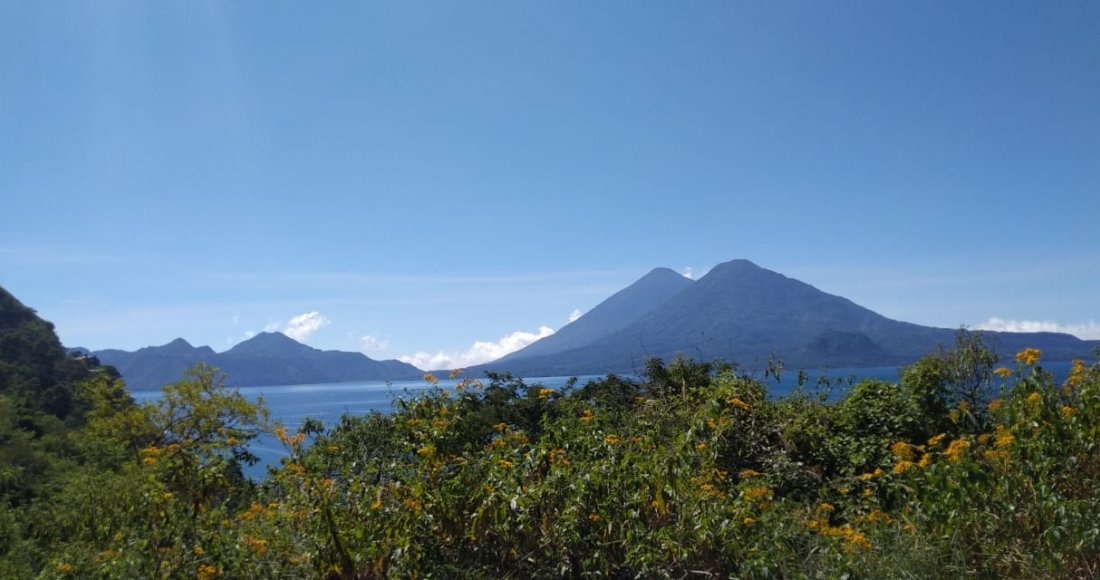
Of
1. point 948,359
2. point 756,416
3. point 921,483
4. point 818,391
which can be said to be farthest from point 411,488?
point 948,359

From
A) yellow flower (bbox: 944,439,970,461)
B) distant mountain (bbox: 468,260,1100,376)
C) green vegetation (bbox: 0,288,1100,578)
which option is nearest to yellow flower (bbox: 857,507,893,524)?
green vegetation (bbox: 0,288,1100,578)

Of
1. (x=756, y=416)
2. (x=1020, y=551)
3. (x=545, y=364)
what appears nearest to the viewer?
(x=1020, y=551)

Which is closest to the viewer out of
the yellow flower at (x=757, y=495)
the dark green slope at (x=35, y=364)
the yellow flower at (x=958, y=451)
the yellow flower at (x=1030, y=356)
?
the yellow flower at (x=757, y=495)

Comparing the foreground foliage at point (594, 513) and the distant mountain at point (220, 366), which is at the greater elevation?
the distant mountain at point (220, 366)

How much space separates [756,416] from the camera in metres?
5.68

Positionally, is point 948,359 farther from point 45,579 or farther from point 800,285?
point 800,285

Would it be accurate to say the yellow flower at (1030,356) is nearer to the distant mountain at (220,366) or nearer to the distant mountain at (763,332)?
the distant mountain at (763,332)

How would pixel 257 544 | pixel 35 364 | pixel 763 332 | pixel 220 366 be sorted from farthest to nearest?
pixel 763 332 → pixel 220 366 → pixel 35 364 → pixel 257 544

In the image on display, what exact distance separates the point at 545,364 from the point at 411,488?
120m

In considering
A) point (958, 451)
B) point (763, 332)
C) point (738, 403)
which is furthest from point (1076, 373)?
point (763, 332)

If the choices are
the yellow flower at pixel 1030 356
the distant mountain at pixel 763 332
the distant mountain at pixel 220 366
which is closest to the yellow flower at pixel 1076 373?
the yellow flower at pixel 1030 356

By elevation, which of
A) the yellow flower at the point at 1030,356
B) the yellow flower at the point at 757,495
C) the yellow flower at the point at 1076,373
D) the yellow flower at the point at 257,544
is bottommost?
the yellow flower at the point at 257,544

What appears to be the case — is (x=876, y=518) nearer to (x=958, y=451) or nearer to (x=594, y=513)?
(x=958, y=451)

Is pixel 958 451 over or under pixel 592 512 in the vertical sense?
over
